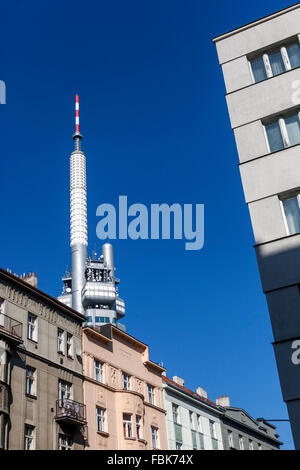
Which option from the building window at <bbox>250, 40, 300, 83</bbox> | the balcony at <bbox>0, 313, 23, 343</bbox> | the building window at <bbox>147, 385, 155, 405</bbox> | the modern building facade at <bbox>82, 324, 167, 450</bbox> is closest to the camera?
the building window at <bbox>250, 40, 300, 83</bbox>

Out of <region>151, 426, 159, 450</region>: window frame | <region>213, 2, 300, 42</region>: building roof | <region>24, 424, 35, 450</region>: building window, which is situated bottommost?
<region>24, 424, 35, 450</region>: building window

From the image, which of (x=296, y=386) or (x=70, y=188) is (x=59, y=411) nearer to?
(x=296, y=386)

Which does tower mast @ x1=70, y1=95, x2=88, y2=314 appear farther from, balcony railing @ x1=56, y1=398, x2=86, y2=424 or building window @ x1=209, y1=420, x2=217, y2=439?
balcony railing @ x1=56, y1=398, x2=86, y2=424

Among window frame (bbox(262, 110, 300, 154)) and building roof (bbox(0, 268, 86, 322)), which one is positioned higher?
building roof (bbox(0, 268, 86, 322))

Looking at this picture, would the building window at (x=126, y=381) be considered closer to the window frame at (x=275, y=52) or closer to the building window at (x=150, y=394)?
the building window at (x=150, y=394)

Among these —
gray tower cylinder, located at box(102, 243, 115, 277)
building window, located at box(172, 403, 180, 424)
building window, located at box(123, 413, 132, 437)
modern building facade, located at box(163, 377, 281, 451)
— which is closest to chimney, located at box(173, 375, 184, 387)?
modern building facade, located at box(163, 377, 281, 451)

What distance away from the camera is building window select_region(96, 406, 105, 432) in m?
43.1

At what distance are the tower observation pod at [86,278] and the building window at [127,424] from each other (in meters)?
107

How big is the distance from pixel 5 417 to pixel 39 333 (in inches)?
278

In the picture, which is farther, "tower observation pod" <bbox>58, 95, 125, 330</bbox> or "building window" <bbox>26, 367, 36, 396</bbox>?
"tower observation pod" <bbox>58, 95, 125, 330</bbox>

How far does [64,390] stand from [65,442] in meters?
3.46

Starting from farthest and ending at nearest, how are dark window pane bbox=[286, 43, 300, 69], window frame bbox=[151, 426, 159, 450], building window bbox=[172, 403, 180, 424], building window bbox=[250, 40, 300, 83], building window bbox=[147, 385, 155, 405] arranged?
building window bbox=[172, 403, 180, 424]
building window bbox=[147, 385, 155, 405]
window frame bbox=[151, 426, 159, 450]
building window bbox=[250, 40, 300, 83]
dark window pane bbox=[286, 43, 300, 69]

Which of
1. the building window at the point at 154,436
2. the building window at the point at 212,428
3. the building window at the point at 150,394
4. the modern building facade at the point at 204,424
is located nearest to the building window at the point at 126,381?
the building window at the point at 150,394

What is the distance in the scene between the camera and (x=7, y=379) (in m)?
35.3
